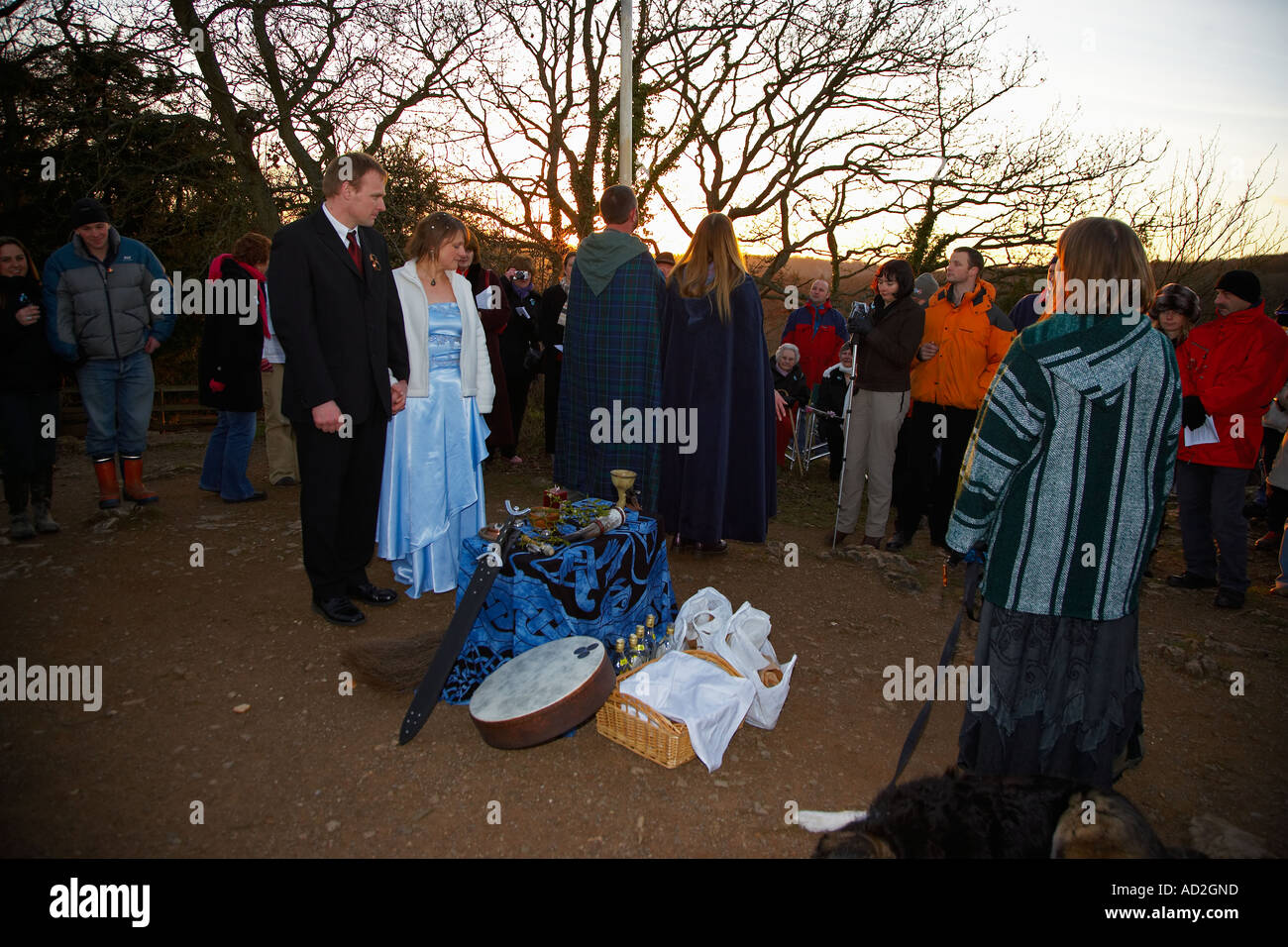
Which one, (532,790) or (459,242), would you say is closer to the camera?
(532,790)

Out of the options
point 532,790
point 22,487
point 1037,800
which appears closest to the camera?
point 1037,800

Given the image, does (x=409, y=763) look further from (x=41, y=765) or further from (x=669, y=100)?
(x=669, y=100)

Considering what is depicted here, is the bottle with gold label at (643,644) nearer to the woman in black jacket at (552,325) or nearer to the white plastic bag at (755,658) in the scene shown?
the white plastic bag at (755,658)

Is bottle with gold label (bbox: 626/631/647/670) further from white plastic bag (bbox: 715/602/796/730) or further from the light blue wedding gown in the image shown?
the light blue wedding gown

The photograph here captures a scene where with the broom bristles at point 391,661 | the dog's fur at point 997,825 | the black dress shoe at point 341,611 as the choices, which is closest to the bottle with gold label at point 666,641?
the broom bristles at point 391,661

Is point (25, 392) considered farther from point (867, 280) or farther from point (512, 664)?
point (867, 280)

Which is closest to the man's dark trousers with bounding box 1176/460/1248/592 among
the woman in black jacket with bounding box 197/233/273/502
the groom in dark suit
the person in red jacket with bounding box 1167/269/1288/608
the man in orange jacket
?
the person in red jacket with bounding box 1167/269/1288/608

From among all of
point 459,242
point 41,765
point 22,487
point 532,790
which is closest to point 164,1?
point 22,487

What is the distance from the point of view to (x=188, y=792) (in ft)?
8.91

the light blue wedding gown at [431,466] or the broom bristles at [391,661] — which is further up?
the light blue wedding gown at [431,466]

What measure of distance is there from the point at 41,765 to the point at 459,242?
3.07 m

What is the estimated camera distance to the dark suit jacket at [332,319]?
3.64 m

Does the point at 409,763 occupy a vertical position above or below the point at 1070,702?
below

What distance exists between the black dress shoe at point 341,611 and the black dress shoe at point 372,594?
8.9 inches
